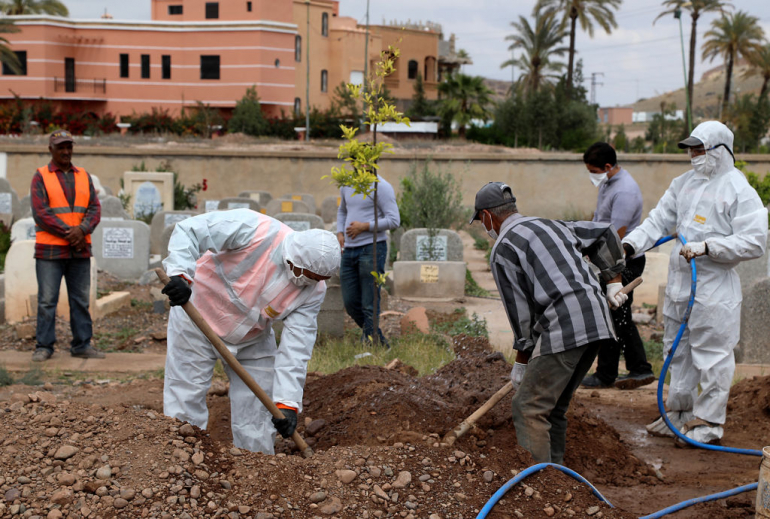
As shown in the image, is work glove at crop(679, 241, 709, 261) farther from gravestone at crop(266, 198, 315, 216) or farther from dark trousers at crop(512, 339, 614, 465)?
gravestone at crop(266, 198, 315, 216)

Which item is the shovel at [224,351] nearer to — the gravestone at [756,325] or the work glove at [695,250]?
the work glove at [695,250]

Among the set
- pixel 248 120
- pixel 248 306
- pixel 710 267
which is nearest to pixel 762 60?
pixel 248 120

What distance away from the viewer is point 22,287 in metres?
8.22

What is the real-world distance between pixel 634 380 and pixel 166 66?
127 feet

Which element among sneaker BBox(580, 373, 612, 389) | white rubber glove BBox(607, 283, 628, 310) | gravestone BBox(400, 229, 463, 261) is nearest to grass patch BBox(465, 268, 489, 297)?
gravestone BBox(400, 229, 463, 261)

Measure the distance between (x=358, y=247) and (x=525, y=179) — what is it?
1613 centimetres

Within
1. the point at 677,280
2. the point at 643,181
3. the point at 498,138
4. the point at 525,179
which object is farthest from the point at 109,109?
the point at 677,280

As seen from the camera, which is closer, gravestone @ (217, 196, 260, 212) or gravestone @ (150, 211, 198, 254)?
gravestone @ (150, 211, 198, 254)

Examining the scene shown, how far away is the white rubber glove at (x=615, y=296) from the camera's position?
4.00 meters

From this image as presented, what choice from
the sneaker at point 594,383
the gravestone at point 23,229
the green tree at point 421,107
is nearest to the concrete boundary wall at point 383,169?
the gravestone at point 23,229

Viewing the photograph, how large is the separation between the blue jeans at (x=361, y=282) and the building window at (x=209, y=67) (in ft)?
117

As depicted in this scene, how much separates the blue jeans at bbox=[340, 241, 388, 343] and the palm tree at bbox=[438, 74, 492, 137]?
37.5 metres

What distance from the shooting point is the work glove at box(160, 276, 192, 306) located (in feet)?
11.2

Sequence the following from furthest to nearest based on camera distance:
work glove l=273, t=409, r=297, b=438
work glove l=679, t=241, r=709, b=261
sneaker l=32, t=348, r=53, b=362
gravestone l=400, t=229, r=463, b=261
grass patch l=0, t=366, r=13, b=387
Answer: gravestone l=400, t=229, r=463, b=261, sneaker l=32, t=348, r=53, b=362, grass patch l=0, t=366, r=13, b=387, work glove l=679, t=241, r=709, b=261, work glove l=273, t=409, r=297, b=438
